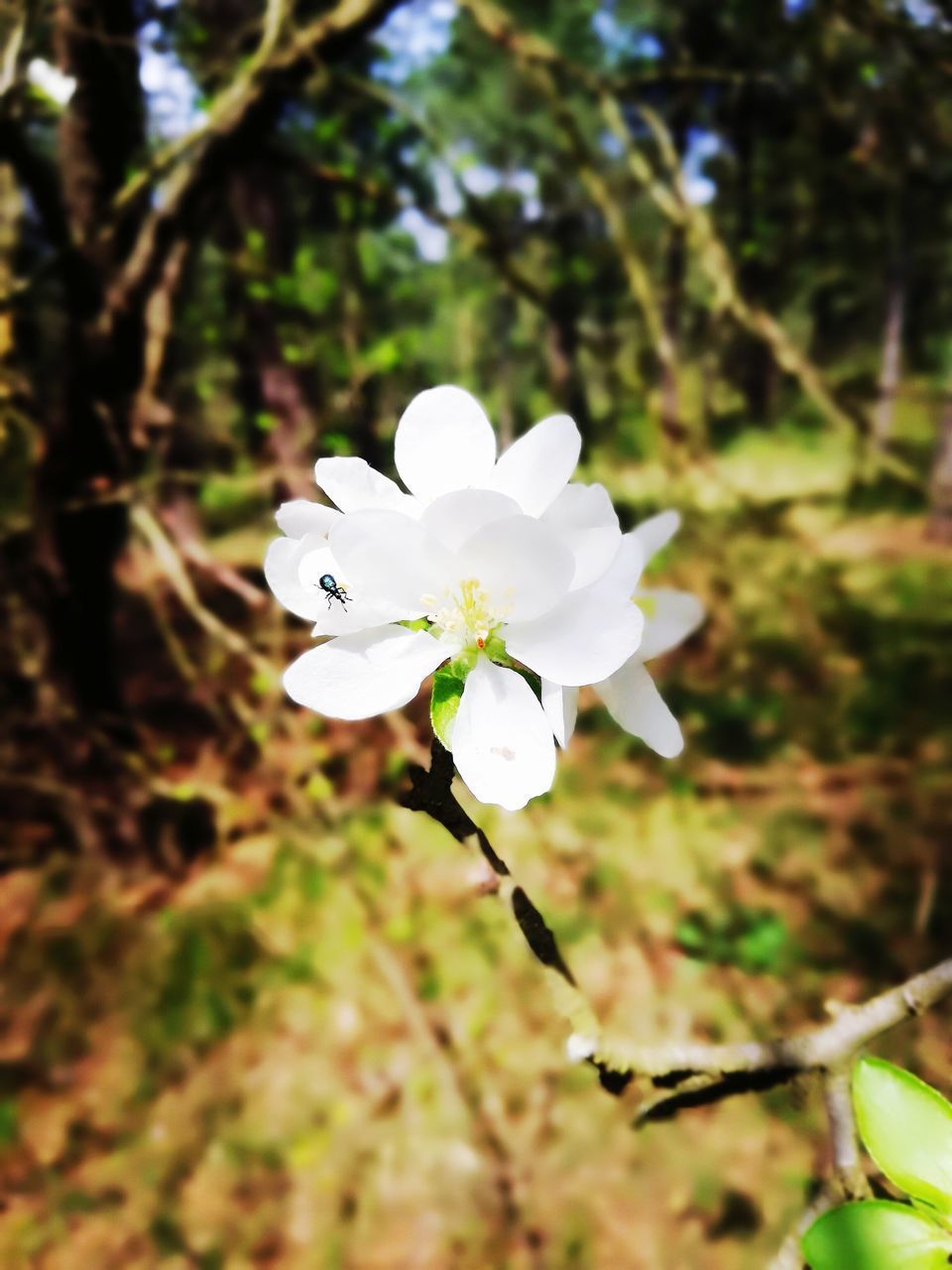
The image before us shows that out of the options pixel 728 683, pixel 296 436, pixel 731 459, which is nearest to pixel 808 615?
pixel 728 683

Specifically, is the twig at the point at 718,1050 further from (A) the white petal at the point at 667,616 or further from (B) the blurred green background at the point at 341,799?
(B) the blurred green background at the point at 341,799

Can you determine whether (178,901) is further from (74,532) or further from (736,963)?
(736,963)

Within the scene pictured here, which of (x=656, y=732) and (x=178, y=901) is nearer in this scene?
(x=656, y=732)

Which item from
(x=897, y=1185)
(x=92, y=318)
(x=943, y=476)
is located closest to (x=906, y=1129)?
Answer: (x=897, y=1185)

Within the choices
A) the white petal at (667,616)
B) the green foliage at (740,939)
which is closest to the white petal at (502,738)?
the white petal at (667,616)

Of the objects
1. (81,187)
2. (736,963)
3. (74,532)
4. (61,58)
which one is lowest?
(736,963)

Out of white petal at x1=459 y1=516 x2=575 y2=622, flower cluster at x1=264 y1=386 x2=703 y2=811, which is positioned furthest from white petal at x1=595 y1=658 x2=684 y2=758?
white petal at x1=459 y1=516 x2=575 y2=622
